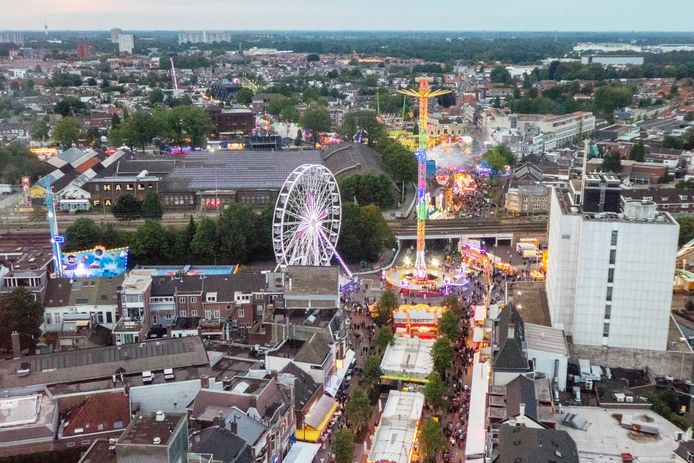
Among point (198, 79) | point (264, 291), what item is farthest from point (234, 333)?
point (198, 79)

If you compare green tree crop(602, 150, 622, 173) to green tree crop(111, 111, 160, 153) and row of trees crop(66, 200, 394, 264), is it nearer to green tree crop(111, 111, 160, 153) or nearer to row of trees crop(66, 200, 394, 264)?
row of trees crop(66, 200, 394, 264)

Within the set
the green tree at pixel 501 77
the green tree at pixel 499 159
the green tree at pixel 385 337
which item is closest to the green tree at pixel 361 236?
the green tree at pixel 385 337

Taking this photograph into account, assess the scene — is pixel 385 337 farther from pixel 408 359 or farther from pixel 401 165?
pixel 401 165

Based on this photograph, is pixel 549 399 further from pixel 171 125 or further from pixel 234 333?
pixel 171 125

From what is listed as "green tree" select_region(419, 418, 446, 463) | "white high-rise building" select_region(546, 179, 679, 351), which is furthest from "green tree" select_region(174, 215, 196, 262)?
"green tree" select_region(419, 418, 446, 463)

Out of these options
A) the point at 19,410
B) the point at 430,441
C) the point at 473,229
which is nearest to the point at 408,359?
the point at 430,441

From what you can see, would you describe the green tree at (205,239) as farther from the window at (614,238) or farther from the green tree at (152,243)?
the window at (614,238)
